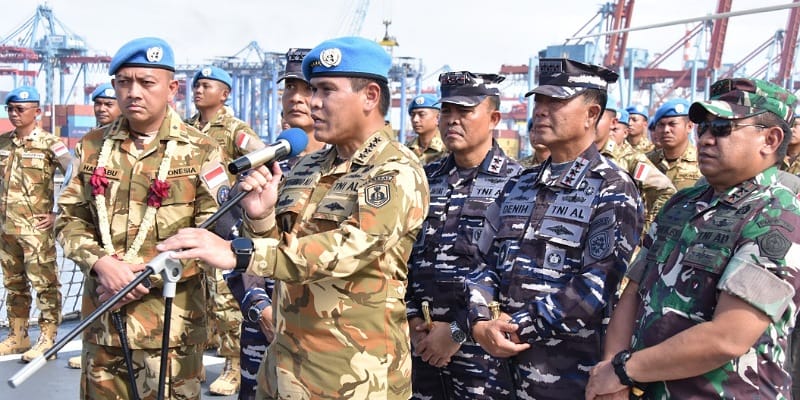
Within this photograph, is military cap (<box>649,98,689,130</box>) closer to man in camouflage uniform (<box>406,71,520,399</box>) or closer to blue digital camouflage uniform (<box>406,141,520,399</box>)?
man in camouflage uniform (<box>406,71,520,399</box>)

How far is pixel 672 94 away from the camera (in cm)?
7138

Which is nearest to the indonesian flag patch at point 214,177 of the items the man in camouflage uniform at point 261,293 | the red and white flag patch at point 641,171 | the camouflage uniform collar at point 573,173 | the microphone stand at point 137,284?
the man in camouflage uniform at point 261,293

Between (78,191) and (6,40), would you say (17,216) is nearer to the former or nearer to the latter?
(78,191)

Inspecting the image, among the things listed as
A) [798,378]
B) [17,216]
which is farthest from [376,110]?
[17,216]

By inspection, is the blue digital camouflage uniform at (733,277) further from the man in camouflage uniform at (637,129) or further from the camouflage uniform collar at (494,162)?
the man in camouflage uniform at (637,129)

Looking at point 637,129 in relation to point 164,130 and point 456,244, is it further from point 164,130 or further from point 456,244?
point 164,130

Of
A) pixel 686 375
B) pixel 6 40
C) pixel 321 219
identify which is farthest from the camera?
pixel 6 40

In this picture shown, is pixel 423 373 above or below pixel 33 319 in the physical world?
above

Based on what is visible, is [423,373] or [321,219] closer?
[321,219]

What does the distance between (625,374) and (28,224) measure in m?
5.25

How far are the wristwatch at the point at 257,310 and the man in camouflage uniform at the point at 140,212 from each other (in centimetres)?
31

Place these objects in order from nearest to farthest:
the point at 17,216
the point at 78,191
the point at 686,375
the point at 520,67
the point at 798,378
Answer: the point at 686,375
the point at 78,191
the point at 798,378
the point at 17,216
the point at 520,67

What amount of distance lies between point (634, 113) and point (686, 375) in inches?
290

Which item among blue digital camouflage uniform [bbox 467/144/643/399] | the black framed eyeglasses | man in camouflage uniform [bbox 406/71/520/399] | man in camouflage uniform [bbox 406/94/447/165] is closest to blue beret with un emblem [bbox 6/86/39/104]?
man in camouflage uniform [bbox 406/94/447/165]
